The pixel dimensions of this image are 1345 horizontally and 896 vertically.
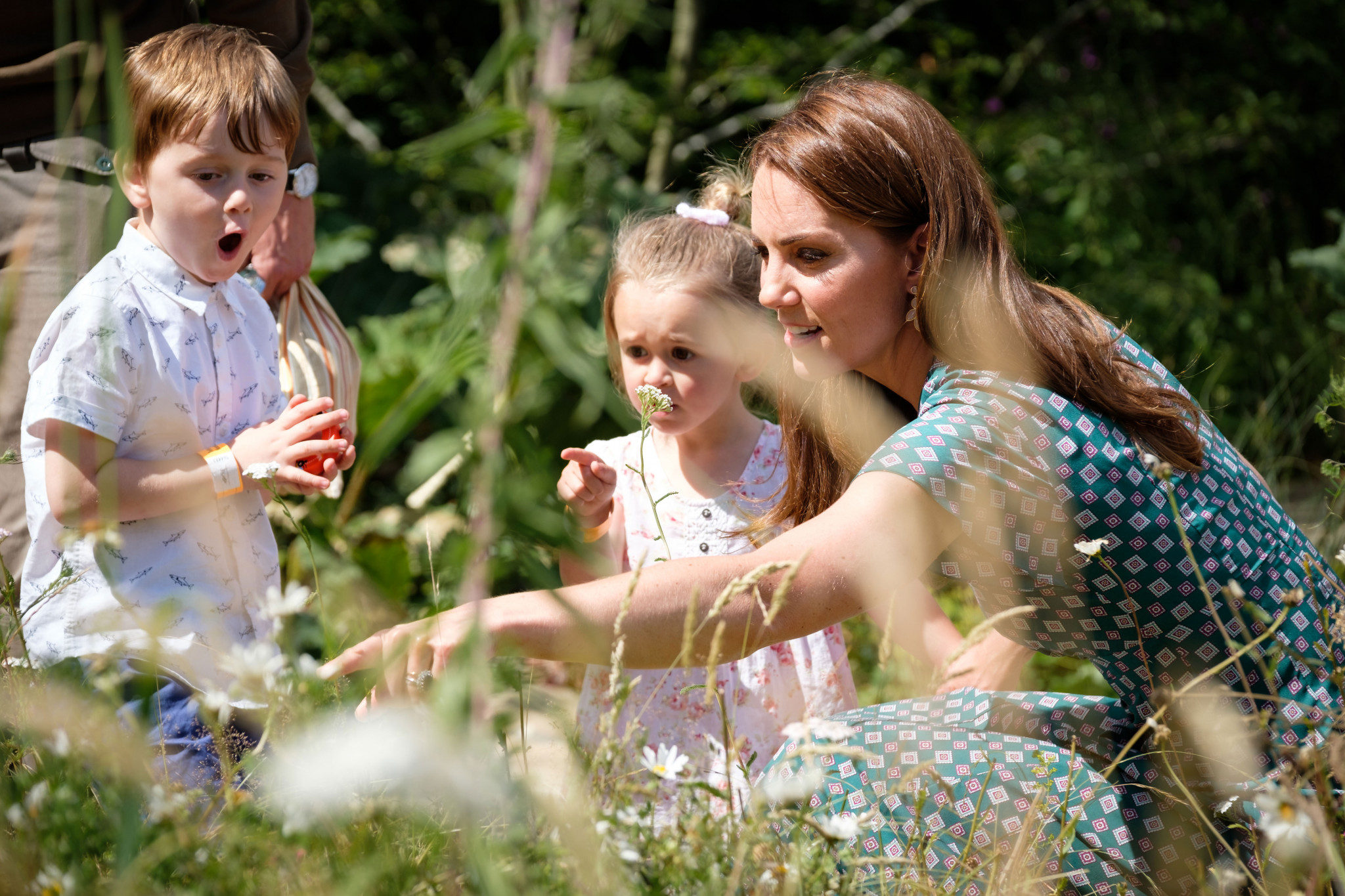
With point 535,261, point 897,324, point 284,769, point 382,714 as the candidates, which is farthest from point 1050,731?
point 535,261

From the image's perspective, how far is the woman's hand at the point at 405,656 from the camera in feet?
3.92

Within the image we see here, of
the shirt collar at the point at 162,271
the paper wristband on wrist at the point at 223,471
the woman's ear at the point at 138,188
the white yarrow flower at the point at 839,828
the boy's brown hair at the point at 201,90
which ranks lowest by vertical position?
the paper wristband on wrist at the point at 223,471

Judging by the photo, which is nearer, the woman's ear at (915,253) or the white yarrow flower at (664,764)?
the white yarrow flower at (664,764)

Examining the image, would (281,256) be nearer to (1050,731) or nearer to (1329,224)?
(1050,731)

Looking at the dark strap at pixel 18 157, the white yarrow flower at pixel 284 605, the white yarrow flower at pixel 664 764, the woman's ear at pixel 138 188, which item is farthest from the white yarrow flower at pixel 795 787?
the dark strap at pixel 18 157

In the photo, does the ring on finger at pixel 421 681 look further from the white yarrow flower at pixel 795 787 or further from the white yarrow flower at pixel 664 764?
the white yarrow flower at pixel 795 787

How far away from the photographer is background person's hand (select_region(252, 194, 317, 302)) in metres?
2.44

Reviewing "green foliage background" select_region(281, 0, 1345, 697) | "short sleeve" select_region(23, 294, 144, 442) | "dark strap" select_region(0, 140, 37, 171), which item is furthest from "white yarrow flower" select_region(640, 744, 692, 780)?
"green foliage background" select_region(281, 0, 1345, 697)

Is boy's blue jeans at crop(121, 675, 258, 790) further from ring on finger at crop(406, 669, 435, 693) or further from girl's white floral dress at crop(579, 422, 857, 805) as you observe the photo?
girl's white floral dress at crop(579, 422, 857, 805)

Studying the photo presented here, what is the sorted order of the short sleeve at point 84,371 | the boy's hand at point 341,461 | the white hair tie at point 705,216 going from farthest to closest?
the white hair tie at point 705,216
the boy's hand at point 341,461
the short sleeve at point 84,371

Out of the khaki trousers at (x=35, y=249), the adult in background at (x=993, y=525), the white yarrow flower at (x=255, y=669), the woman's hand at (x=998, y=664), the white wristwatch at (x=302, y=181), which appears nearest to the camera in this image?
the white yarrow flower at (x=255, y=669)

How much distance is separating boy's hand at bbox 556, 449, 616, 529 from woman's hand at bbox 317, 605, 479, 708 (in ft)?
2.56

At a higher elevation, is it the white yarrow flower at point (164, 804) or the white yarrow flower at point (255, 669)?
the white yarrow flower at point (255, 669)

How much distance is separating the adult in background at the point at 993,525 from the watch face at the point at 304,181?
1014 mm
